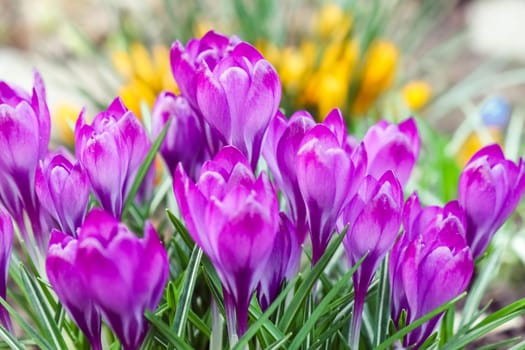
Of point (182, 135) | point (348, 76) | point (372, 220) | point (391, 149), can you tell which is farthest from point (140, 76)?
point (372, 220)

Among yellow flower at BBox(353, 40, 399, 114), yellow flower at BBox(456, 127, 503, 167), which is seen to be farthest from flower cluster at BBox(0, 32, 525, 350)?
yellow flower at BBox(353, 40, 399, 114)

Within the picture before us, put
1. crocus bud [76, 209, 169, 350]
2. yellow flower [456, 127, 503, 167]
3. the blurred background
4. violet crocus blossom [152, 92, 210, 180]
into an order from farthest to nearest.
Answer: yellow flower [456, 127, 503, 167]
the blurred background
violet crocus blossom [152, 92, 210, 180]
crocus bud [76, 209, 169, 350]

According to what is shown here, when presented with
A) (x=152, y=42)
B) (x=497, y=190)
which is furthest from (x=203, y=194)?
(x=152, y=42)

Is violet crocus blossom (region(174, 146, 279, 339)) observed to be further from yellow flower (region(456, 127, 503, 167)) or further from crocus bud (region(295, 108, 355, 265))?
yellow flower (region(456, 127, 503, 167))

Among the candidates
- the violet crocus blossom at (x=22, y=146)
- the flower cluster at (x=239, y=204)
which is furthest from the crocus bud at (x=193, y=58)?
the violet crocus blossom at (x=22, y=146)

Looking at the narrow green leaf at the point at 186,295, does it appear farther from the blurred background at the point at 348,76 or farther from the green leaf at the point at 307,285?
the blurred background at the point at 348,76

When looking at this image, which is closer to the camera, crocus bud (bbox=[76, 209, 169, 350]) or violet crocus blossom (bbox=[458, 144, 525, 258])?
crocus bud (bbox=[76, 209, 169, 350])

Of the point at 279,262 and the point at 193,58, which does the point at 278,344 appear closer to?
the point at 279,262
